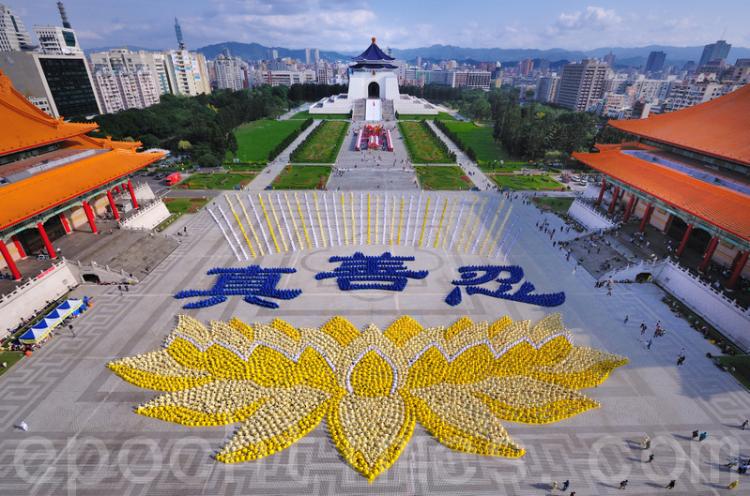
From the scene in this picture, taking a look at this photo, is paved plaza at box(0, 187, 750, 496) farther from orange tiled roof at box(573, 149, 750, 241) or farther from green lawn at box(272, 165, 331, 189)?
green lawn at box(272, 165, 331, 189)

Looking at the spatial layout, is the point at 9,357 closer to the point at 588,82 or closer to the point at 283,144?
the point at 283,144

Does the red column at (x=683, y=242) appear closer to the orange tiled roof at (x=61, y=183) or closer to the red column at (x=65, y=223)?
the orange tiled roof at (x=61, y=183)

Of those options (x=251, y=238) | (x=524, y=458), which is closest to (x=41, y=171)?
(x=251, y=238)

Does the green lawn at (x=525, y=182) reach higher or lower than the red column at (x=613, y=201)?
lower

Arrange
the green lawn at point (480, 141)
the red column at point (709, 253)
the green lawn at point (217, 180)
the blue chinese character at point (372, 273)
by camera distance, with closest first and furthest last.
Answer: the red column at point (709, 253) → the blue chinese character at point (372, 273) → the green lawn at point (217, 180) → the green lawn at point (480, 141)

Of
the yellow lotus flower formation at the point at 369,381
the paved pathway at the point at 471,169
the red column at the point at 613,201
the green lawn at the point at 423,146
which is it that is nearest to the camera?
the yellow lotus flower formation at the point at 369,381

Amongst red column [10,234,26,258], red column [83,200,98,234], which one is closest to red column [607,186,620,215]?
red column [83,200,98,234]

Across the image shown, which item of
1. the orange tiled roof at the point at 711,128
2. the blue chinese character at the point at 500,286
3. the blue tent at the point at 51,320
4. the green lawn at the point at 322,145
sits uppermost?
the orange tiled roof at the point at 711,128

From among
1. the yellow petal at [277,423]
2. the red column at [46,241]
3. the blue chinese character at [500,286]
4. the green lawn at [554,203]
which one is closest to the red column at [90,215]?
the red column at [46,241]
